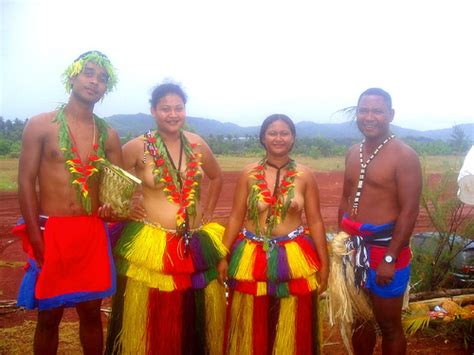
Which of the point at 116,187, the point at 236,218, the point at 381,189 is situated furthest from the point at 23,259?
the point at 381,189

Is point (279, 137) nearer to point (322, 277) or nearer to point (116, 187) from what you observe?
point (322, 277)

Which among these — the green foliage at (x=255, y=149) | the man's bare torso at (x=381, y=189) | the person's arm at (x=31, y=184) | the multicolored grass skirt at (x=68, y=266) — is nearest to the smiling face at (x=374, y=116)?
the man's bare torso at (x=381, y=189)

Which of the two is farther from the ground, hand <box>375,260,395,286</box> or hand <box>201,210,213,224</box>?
hand <box>201,210,213,224</box>

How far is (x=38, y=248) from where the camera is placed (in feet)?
9.89

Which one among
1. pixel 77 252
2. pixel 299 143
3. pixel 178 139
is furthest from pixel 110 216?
pixel 299 143

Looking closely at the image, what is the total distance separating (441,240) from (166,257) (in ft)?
10.2

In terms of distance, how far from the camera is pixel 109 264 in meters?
3.21

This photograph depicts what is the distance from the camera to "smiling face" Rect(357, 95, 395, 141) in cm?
323

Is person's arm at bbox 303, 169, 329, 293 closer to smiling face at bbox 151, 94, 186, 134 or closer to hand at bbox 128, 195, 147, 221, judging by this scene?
smiling face at bbox 151, 94, 186, 134

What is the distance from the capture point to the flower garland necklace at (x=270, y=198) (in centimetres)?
326

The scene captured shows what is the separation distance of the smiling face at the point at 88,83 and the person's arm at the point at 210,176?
2.85ft

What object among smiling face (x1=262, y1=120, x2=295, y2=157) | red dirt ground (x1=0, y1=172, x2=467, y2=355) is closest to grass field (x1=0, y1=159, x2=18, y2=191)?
red dirt ground (x1=0, y1=172, x2=467, y2=355)

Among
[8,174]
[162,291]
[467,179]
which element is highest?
A: [467,179]

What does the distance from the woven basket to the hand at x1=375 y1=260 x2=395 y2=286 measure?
1.68 meters
